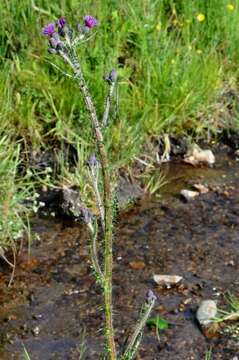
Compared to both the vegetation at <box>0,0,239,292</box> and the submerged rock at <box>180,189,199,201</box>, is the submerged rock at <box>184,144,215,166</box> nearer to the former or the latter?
the vegetation at <box>0,0,239,292</box>

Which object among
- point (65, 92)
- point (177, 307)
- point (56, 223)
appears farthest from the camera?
point (65, 92)

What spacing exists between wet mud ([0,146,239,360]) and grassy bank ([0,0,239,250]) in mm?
327

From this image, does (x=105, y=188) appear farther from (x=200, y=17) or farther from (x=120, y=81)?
(x=200, y=17)

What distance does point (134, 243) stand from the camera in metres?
3.90

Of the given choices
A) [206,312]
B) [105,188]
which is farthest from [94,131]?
[206,312]

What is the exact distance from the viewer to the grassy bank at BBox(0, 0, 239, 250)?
4359 millimetres

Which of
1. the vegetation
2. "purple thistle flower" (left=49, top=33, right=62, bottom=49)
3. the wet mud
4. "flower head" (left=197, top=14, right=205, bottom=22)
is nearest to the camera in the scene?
"purple thistle flower" (left=49, top=33, right=62, bottom=49)

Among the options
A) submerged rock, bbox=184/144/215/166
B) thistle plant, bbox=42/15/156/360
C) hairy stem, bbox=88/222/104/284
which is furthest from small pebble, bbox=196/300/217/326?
submerged rock, bbox=184/144/215/166

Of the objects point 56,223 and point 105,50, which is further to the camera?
point 105,50

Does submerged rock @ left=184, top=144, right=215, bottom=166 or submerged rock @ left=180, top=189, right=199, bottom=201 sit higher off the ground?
submerged rock @ left=184, top=144, right=215, bottom=166


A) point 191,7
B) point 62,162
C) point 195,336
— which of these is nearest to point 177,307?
point 195,336

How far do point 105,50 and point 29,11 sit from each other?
0.52 m

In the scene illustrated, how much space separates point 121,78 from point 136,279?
1.48 metres

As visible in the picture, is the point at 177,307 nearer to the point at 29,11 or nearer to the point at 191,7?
the point at 29,11
